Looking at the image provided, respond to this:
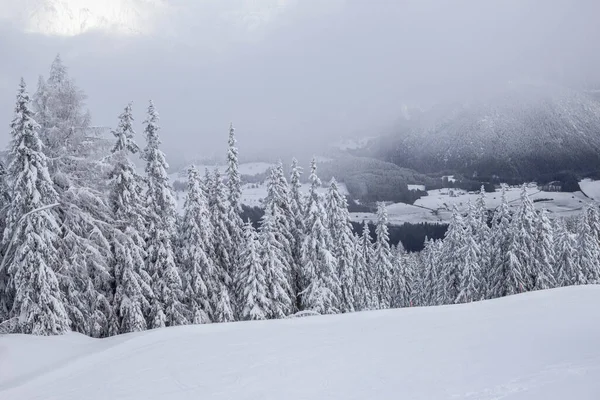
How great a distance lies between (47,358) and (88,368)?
2668 millimetres

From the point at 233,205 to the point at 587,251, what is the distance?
3362 centimetres

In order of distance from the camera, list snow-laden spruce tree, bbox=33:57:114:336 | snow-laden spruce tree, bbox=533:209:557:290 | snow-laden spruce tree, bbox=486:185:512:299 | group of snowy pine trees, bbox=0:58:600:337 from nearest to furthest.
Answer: group of snowy pine trees, bbox=0:58:600:337 < snow-laden spruce tree, bbox=33:57:114:336 < snow-laden spruce tree, bbox=533:209:557:290 < snow-laden spruce tree, bbox=486:185:512:299

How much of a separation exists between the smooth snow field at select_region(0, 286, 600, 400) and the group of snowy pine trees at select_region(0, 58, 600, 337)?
3988mm

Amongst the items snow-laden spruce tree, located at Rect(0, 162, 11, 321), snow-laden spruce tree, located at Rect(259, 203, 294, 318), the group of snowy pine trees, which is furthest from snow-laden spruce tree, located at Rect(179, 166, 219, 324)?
snow-laden spruce tree, located at Rect(0, 162, 11, 321)

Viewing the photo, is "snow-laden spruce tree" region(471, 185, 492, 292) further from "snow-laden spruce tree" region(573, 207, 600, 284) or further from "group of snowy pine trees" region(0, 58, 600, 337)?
"snow-laden spruce tree" region(573, 207, 600, 284)

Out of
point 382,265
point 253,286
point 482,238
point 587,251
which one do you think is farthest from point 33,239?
point 587,251

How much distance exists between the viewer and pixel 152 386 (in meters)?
9.31

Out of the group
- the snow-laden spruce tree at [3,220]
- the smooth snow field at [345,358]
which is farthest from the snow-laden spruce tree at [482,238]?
the snow-laden spruce tree at [3,220]

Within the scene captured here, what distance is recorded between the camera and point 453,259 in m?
41.8

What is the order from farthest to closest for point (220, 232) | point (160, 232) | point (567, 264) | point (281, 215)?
point (567, 264) → point (220, 232) → point (281, 215) → point (160, 232)

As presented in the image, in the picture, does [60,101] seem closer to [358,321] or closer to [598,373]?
[358,321]

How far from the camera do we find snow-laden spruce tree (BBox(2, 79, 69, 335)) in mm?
17547

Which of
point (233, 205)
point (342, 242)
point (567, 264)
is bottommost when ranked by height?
point (567, 264)

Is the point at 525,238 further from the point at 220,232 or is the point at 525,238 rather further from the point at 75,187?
the point at 75,187
